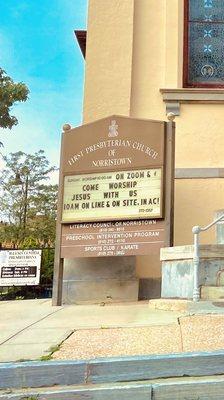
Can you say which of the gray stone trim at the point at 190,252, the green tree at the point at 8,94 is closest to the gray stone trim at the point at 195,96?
the gray stone trim at the point at 190,252

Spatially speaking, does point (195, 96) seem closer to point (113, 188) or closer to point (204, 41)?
point (204, 41)

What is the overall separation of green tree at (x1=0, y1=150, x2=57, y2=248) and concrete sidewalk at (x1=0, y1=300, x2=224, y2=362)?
23.9m

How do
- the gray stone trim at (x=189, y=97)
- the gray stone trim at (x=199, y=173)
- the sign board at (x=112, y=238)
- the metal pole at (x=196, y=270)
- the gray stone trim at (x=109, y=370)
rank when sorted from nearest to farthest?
the gray stone trim at (x=109, y=370), the metal pole at (x=196, y=270), the sign board at (x=112, y=238), the gray stone trim at (x=199, y=173), the gray stone trim at (x=189, y=97)

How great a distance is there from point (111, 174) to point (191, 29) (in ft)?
13.2

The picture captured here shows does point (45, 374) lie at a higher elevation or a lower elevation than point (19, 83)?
lower

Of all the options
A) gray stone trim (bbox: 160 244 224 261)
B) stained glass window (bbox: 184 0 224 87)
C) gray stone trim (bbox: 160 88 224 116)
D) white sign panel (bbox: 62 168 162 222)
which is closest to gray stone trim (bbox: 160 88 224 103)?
gray stone trim (bbox: 160 88 224 116)

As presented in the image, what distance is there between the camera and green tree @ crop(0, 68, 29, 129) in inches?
707

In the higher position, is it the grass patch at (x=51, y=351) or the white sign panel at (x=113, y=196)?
the white sign panel at (x=113, y=196)

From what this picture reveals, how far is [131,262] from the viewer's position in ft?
30.2

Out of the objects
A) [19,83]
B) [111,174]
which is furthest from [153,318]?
[19,83]

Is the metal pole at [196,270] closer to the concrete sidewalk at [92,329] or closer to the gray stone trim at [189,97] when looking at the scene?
the concrete sidewalk at [92,329]

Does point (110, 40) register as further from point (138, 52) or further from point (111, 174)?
point (111, 174)

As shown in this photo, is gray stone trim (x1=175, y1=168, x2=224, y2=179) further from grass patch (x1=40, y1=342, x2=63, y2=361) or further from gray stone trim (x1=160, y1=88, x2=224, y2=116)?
grass patch (x1=40, y1=342, x2=63, y2=361)

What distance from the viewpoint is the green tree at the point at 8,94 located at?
18.0 metres
